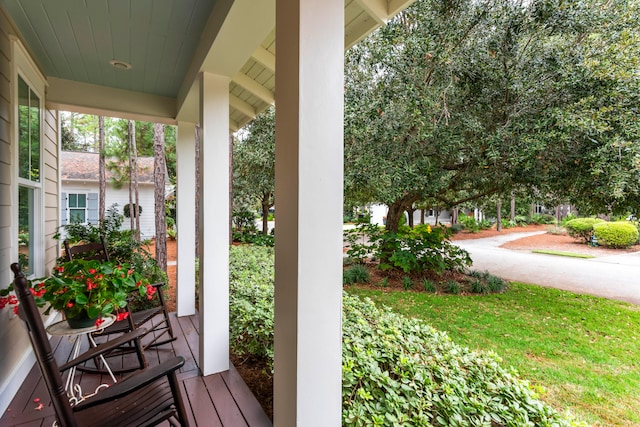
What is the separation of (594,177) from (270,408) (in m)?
4.74

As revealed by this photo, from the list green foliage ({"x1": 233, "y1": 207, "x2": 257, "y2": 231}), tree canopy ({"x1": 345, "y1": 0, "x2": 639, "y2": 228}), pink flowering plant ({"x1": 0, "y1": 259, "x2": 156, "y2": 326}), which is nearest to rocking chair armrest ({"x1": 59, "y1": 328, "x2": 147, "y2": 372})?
pink flowering plant ({"x1": 0, "y1": 259, "x2": 156, "y2": 326})

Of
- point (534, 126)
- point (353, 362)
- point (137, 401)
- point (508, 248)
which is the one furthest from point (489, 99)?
point (508, 248)

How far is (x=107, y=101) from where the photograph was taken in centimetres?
330

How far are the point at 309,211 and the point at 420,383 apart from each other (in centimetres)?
117

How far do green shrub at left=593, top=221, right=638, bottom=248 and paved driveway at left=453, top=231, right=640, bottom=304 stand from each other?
2.29 feet

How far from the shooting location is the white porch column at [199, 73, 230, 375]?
2281mm

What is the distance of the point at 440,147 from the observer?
5086mm

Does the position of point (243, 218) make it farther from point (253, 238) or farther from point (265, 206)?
point (253, 238)

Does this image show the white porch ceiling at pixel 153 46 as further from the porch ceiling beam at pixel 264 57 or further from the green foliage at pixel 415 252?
the green foliage at pixel 415 252

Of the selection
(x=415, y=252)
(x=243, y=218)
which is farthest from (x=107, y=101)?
(x=243, y=218)

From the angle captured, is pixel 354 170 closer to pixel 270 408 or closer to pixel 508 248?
pixel 270 408

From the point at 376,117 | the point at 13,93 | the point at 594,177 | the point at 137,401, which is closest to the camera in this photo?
the point at 137,401

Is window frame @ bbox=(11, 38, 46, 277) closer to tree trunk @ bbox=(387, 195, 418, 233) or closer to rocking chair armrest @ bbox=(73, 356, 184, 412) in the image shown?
rocking chair armrest @ bbox=(73, 356, 184, 412)

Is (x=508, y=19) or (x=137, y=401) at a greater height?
(x=508, y=19)
